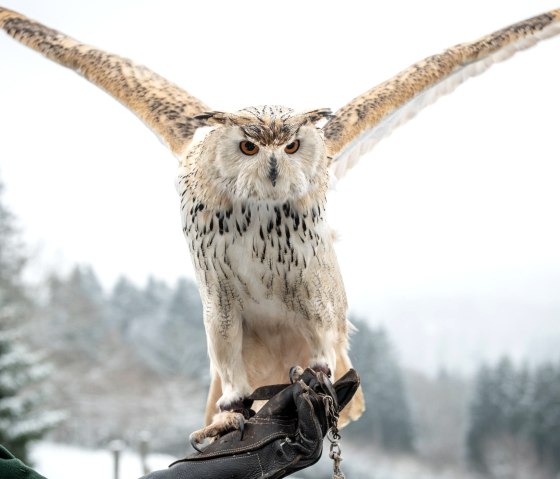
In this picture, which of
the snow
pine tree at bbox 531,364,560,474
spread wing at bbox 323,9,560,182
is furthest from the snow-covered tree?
spread wing at bbox 323,9,560,182

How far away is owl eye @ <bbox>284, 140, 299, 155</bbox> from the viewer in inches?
75.0

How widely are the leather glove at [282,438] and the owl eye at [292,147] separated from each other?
65cm

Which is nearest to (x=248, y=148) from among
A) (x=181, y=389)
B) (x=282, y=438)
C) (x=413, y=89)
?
(x=282, y=438)

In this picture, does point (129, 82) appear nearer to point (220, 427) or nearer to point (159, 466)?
point (220, 427)

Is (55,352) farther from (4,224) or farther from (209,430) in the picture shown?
(209,430)

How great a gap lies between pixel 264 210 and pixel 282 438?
65cm

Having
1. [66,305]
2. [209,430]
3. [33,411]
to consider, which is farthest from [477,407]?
[209,430]

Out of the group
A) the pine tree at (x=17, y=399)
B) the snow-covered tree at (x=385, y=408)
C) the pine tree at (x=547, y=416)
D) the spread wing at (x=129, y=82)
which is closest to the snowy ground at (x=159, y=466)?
→ the snow-covered tree at (x=385, y=408)

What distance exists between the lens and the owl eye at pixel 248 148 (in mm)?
1881

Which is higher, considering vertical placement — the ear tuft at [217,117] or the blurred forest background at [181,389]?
the ear tuft at [217,117]

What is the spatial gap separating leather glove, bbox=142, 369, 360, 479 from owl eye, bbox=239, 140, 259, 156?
26.0 inches

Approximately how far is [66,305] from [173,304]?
→ 6.90ft

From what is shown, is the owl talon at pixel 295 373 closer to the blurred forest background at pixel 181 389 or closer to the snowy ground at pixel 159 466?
the blurred forest background at pixel 181 389

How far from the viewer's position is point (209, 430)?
7.20 feet
